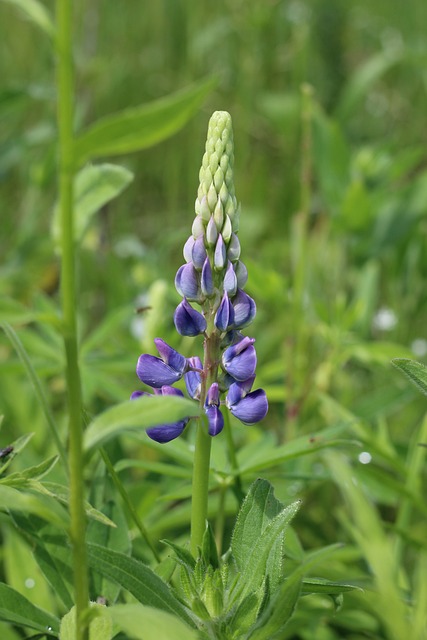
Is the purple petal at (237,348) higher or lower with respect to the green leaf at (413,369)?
higher

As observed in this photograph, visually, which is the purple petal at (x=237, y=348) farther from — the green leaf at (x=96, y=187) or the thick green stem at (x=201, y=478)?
the green leaf at (x=96, y=187)

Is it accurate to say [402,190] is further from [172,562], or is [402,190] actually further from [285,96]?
[172,562]

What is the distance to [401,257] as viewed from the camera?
9.32 feet

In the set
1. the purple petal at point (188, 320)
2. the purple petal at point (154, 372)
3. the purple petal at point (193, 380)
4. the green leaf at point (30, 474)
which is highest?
the purple petal at point (188, 320)

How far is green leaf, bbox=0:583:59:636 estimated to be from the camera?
1019mm

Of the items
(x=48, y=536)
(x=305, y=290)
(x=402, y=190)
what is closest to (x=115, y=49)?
(x=402, y=190)

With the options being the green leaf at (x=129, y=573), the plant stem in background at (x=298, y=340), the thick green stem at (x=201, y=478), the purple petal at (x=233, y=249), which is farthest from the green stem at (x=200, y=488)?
the plant stem in background at (x=298, y=340)

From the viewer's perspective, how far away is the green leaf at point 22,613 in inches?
40.1

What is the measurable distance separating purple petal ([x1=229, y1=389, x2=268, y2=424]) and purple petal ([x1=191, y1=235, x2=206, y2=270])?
176mm

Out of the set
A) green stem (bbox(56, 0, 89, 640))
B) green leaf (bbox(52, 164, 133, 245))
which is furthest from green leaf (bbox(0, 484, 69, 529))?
green leaf (bbox(52, 164, 133, 245))

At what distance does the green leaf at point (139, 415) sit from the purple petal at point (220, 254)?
0.27 m

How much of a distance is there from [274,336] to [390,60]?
1.54 m

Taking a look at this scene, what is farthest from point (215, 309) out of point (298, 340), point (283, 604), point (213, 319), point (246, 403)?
point (298, 340)

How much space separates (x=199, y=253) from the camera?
3.45ft
